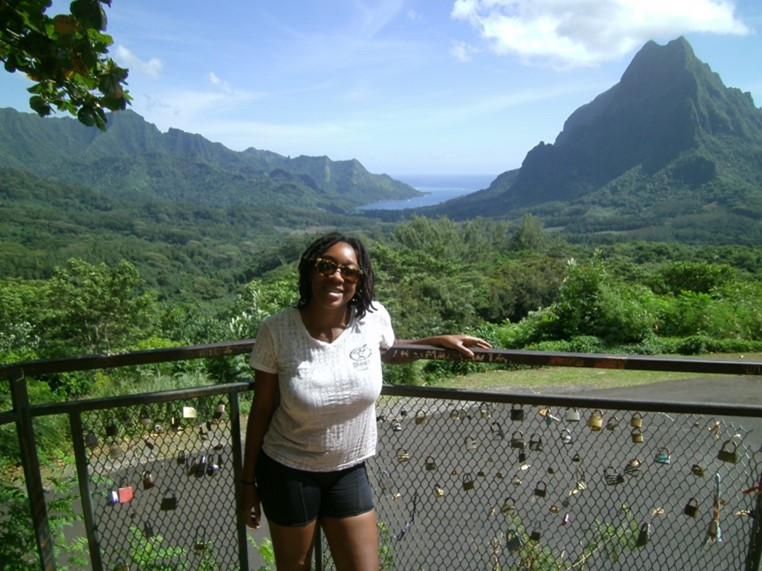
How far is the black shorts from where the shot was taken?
1.88 m

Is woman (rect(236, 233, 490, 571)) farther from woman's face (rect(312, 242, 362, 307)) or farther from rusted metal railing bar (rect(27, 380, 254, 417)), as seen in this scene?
rusted metal railing bar (rect(27, 380, 254, 417))

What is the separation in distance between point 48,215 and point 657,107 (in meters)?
169

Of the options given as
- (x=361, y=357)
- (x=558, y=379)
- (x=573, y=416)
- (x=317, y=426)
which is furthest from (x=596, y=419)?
(x=558, y=379)

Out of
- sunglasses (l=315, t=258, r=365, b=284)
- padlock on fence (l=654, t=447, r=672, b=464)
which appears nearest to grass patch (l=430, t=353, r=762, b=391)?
padlock on fence (l=654, t=447, r=672, b=464)

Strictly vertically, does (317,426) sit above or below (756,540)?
above

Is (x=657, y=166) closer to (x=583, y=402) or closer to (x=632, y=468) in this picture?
(x=632, y=468)

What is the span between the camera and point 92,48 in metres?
1.84

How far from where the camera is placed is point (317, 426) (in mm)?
1853

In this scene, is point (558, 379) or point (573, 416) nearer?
point (573, 416)

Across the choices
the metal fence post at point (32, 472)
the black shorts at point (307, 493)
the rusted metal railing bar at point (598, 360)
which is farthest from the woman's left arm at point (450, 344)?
the metal fence post at point (32, 472)

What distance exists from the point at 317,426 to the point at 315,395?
0.11 m

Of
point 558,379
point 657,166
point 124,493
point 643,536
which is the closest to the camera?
point 124,493

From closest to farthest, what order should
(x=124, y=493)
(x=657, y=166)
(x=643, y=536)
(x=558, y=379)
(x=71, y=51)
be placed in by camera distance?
(x=71, y=51)
(x=124, y=493)
(x=643, y=536)
(x=558, y=379)
(x=657, y=166)

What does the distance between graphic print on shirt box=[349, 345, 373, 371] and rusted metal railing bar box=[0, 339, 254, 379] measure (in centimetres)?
45
